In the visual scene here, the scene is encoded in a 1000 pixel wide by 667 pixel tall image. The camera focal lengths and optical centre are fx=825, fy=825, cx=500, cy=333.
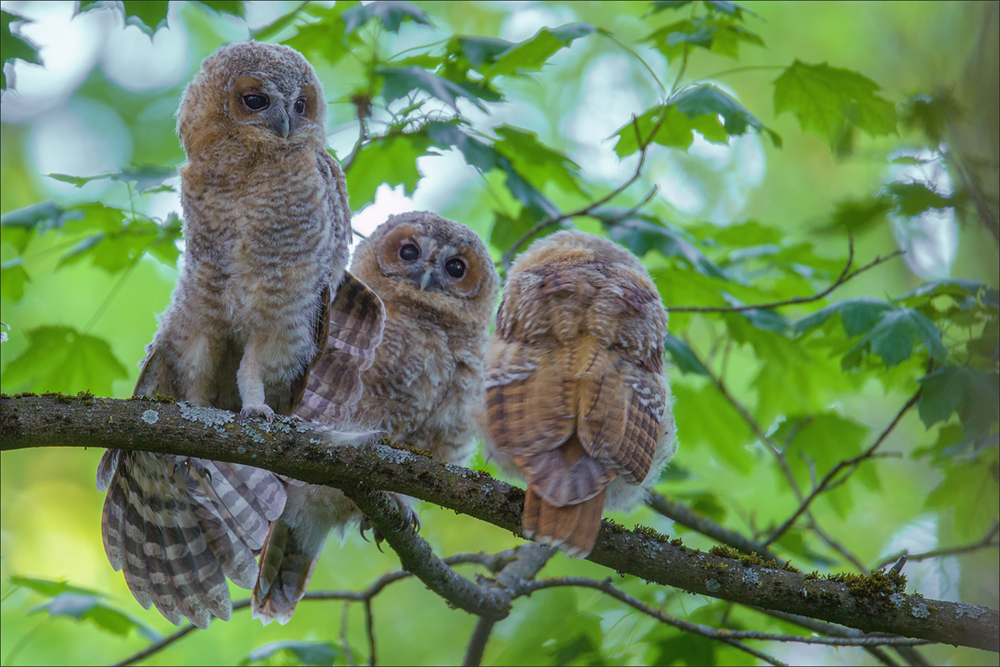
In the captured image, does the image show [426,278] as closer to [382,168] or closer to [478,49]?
[382,168]

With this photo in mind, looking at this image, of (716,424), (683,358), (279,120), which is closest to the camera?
(279,120)

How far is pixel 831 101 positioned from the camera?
305 cm

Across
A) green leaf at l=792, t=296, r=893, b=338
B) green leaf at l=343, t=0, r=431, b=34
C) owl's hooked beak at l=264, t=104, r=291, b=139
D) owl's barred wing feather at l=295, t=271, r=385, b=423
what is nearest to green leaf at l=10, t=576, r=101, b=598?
owl's barred wing feather at l=295, t=271, r=385, b=423

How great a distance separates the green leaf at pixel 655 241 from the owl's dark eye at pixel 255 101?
1.24m

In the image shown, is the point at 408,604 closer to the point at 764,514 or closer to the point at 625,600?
the point at 764,514

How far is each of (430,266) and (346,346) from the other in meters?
0.68

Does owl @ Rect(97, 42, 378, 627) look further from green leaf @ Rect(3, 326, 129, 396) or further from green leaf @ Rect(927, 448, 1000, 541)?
green leaf @ Rect(927, 448, 1000, 541)

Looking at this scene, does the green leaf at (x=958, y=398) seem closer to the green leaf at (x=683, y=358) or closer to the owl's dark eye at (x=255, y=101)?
the green leaf at (x=683, y=358)

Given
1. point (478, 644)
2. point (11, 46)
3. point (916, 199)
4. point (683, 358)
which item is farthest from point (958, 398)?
point (11, 46)

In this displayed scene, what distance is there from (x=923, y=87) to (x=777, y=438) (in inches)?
71.1

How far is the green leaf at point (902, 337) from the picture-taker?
2.50m

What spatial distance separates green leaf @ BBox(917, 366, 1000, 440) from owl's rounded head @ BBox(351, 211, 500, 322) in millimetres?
1576

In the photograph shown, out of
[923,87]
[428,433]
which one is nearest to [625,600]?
[428,433]

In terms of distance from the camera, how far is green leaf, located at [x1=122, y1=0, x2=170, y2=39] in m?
2.56
